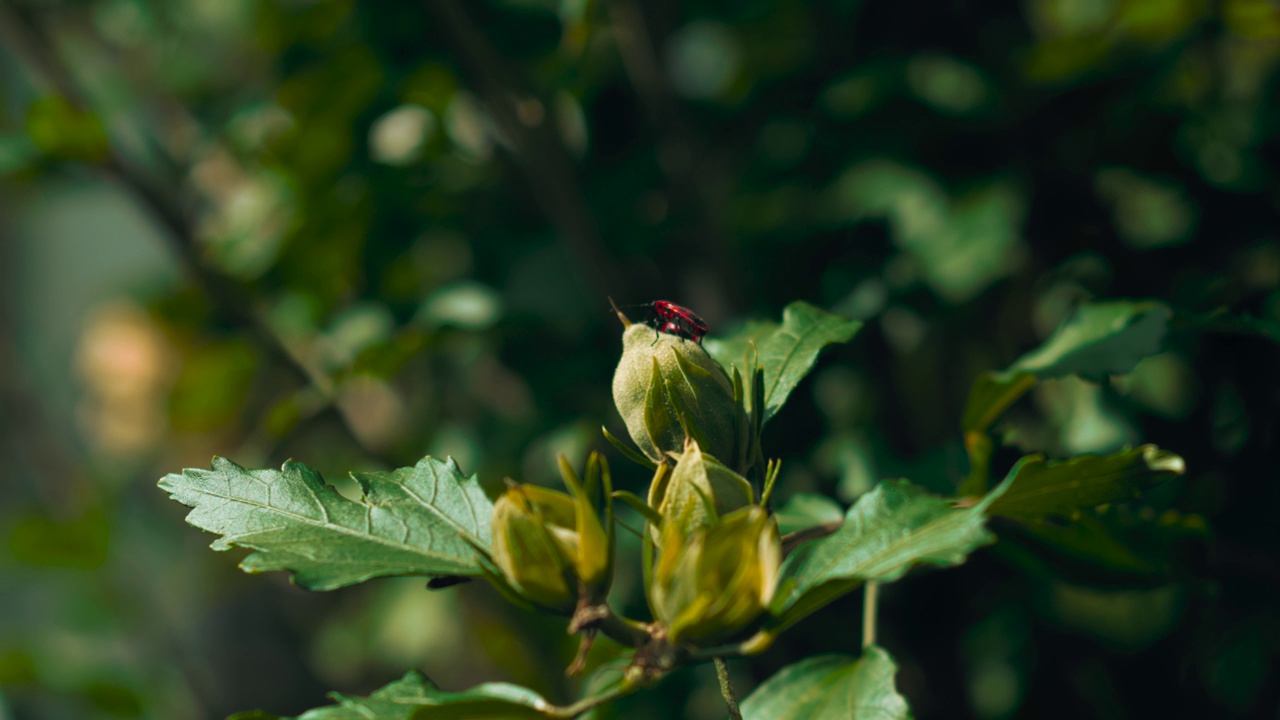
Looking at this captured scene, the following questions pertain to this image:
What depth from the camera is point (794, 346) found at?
65 centimetres

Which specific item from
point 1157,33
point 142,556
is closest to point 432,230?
point 1157,33

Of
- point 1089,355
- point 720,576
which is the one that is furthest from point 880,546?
point 1089,355

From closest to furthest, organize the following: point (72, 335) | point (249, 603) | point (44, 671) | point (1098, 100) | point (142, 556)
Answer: point (1098, 100)
point (44, 671)
point (249, 603)
point (142, 556)
point (72, 335)

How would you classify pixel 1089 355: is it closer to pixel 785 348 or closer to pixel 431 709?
pixel 785 348

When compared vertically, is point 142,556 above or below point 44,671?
below

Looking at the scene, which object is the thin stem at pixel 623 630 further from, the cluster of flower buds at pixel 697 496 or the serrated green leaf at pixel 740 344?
the serrated green leaf at pixel 740 344

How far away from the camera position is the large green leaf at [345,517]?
20.4 inches

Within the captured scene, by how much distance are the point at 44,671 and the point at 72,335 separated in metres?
2.27

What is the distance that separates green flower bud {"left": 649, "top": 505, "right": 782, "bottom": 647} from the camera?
453mm

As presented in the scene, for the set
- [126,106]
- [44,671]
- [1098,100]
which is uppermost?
[126,106]

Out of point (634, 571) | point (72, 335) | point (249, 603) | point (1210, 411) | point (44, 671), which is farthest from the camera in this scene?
point (72, 335)

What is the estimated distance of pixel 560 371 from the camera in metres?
1.23

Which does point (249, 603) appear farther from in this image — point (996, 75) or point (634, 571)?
point (996, 75)

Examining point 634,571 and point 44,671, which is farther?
point 44,671
